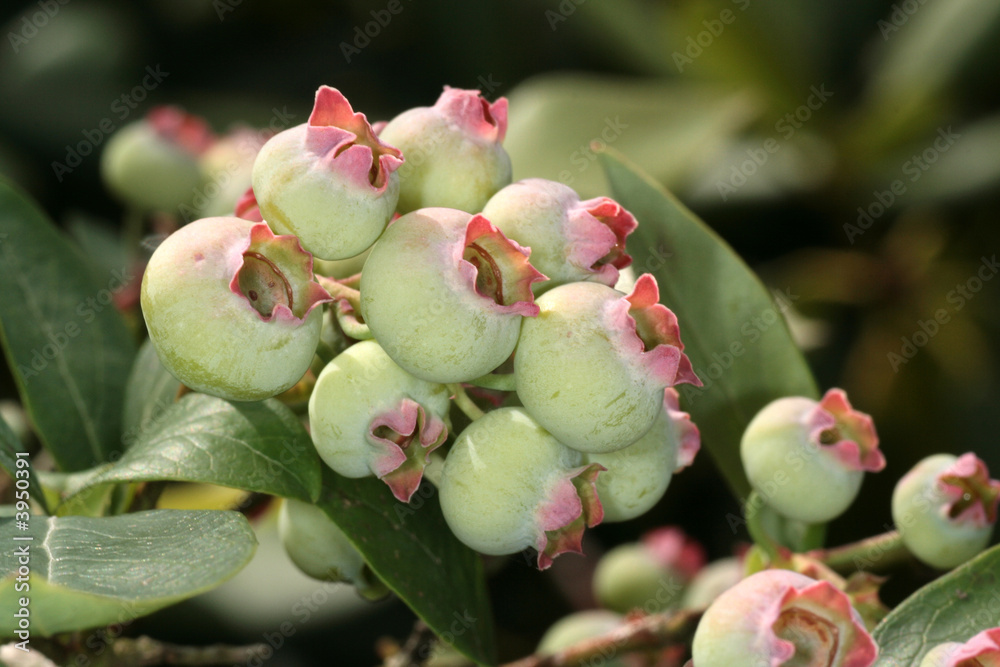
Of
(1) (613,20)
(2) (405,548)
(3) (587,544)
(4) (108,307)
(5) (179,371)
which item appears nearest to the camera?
(5) (179,371)

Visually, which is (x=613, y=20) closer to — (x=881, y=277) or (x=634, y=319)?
(x=881, y=277)

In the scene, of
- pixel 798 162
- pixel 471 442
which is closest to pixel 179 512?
pixel 471 442

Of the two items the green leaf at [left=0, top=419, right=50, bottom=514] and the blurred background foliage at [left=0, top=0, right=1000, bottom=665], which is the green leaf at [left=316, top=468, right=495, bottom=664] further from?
the blurred background foliage at [left=0, top=0, right=1000, bottom=665]

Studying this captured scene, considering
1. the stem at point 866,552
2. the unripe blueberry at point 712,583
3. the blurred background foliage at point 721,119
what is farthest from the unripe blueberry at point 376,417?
the blurred background foliage at point 721,119

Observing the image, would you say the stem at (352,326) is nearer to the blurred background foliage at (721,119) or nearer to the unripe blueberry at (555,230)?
the unripe blueberry at (555,230)

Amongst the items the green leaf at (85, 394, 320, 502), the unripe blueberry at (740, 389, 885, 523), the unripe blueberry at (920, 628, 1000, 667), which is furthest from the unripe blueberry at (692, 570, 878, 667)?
the green leaf at (85, 394, 320, 502)

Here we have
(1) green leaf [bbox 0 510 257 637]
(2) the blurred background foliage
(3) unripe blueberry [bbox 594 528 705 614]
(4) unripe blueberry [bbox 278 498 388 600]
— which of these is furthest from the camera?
(2) the blurred background foliage

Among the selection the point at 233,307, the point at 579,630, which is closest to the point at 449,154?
the point at 233,307
